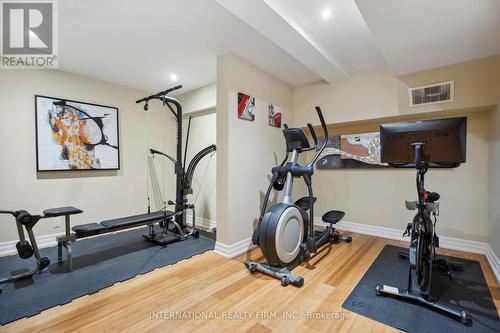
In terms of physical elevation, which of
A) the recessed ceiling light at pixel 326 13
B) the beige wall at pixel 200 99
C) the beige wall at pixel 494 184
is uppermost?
the recessed ceiling light at pixel 326 13

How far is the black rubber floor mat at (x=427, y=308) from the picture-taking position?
5.25ft

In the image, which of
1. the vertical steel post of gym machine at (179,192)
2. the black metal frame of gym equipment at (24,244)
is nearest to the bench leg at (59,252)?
the black metal frame of gym equipment at (24,244)

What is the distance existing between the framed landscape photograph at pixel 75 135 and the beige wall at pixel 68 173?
0.29ft

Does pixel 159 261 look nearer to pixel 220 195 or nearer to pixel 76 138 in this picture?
pixel 220 195

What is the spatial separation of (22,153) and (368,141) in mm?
4924

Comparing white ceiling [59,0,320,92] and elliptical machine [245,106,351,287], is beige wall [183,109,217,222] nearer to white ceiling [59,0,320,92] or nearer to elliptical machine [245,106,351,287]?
white ceiling [59,0,320,92]

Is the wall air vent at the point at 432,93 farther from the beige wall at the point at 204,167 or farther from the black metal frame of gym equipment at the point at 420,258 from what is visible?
the beige wall at the point at 204,167

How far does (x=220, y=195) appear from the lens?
290 cm

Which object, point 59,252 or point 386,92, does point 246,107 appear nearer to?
point 386,92

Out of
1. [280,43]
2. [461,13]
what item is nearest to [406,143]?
[461,13]

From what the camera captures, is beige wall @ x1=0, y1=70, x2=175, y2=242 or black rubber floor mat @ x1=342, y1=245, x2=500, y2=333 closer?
black rubber floor mat @ x1=342, y1=245, x2=500, y2=333

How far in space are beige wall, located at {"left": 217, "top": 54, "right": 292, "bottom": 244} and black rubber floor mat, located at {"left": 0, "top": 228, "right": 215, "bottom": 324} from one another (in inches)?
23.6

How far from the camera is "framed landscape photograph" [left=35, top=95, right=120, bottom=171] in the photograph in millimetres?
3170

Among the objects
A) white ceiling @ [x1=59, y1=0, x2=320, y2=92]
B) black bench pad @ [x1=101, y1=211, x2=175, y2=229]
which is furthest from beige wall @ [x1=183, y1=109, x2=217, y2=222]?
black bench pad @ [x1=101, y1=211, x2=175, y2=229]
